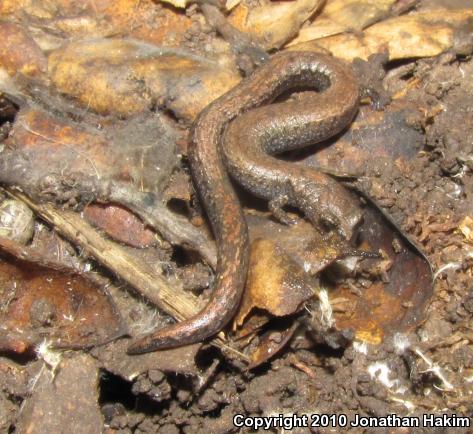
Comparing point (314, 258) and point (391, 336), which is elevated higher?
point (314, 258)

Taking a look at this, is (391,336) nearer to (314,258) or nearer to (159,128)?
(314,258)

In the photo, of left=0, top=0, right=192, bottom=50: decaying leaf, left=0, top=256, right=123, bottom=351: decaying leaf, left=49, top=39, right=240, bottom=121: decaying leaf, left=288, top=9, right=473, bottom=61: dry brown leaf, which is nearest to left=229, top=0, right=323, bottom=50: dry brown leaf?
left=288, top=9, right=473, bottom=61: dry brown leaf

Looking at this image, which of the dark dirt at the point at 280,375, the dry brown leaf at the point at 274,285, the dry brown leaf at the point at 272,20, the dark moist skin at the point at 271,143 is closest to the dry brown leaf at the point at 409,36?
the dark moist skin at the point at 271,143

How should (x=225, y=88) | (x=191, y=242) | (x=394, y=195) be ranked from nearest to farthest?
(x=191, y=242), (x=394, y=195), (x=225, y=88)

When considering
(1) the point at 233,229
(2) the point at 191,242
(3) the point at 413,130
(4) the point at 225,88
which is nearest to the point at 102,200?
(2) the point at 191,242

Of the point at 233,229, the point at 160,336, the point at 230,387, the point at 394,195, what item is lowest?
the point at 230,387

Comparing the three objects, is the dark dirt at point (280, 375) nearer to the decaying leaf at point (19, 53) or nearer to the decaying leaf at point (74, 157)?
the decaying leaf at point (74, 157)

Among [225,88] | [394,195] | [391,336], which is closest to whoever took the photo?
[391,336]

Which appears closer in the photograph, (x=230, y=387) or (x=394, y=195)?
(x=230, y=387)
